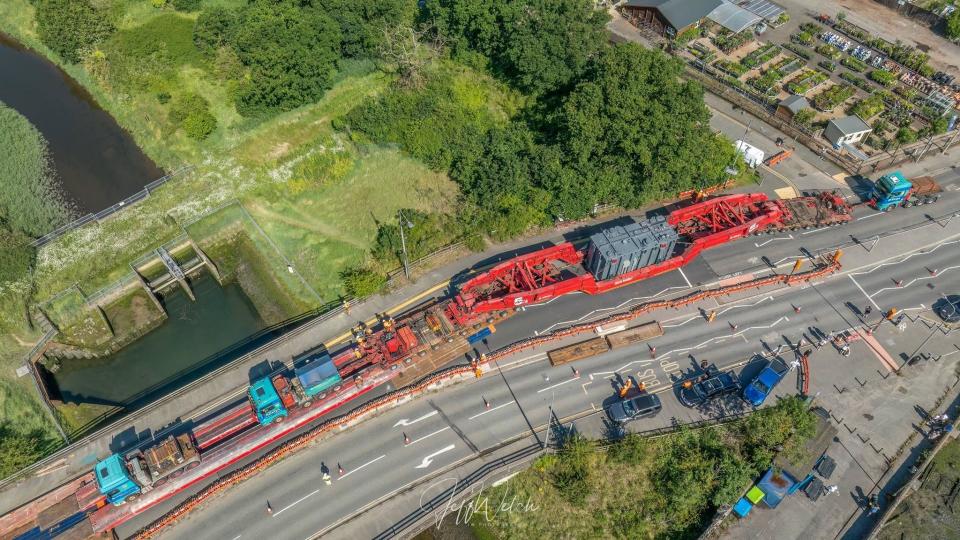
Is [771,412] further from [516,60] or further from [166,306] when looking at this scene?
[166,306]

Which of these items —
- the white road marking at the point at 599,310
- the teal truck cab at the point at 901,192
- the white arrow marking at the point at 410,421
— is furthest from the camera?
the teal truck cab at the point at 901,192

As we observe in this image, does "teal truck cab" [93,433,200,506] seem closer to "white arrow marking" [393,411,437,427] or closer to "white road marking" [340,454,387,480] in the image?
"white road marking" [340,454,387,480]

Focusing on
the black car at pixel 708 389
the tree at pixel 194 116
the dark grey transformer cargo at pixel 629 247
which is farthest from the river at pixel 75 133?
the black car at pixel 708 389

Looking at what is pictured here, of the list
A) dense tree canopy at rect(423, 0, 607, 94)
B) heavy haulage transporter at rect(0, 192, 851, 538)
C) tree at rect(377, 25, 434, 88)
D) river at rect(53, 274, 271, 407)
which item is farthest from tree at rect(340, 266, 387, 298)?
dense tree canopy at rect(423, 0, 607, 94)

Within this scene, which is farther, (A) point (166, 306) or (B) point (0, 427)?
(A) point (166, 306)

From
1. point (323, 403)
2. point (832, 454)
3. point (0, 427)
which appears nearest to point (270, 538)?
point (323, 403)

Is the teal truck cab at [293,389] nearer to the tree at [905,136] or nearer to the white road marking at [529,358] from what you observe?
the white road marking at [529,358]
